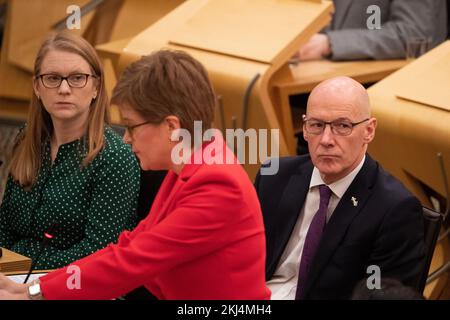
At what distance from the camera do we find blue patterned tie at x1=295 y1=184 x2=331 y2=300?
112 inches

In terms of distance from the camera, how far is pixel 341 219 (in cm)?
281

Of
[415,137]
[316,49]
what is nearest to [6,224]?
[415,137]

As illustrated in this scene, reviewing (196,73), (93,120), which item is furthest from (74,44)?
(196,73)

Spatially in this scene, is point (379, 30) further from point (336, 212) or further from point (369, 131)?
point (336, 212)

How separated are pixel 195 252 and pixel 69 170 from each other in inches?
43.5

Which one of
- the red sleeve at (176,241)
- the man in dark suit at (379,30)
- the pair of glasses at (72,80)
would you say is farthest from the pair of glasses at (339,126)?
the man in dark suit at (379,30)

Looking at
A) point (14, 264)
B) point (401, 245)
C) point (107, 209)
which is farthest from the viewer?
point (107, 209)

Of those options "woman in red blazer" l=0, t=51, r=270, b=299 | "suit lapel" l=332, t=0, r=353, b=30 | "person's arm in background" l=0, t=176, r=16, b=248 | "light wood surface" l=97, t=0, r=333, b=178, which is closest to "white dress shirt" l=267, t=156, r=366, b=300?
"woman in red blazer" l=0, t=51, r=270, b=299

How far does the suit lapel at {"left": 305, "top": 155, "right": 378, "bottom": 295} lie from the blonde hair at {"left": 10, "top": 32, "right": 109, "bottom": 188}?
2.80 ft

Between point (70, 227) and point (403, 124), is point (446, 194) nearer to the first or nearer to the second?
point (403, 124)

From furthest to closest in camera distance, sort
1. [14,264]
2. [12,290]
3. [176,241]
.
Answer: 1. [14,264]
2. [12,290]
3. [176,241]

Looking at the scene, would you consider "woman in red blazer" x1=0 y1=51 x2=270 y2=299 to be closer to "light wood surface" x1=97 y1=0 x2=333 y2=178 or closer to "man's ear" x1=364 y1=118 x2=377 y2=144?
"man's ear" x1=364 y1=118 x2=377 y2=144
